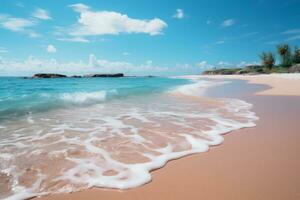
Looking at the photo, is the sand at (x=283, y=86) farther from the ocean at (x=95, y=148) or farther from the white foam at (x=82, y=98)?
the white foam at (x=82, y=98)

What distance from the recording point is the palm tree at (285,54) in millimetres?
72375

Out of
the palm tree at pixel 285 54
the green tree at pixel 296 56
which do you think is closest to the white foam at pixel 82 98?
the palm tree at pixel 285 54

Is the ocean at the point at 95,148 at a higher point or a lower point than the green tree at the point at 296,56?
lower

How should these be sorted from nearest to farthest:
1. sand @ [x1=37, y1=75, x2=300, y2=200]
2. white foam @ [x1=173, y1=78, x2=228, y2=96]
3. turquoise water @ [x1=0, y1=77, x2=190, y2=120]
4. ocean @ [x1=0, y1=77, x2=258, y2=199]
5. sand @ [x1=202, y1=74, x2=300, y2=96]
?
1. sand @ [x1=37, y1=75, x2=300, y2=200]
2. ocean @ [x1=0, y1=77, x2=258, y2=199]
3. turquoise water @ [x1=0, y1=77, x2=190, y2=120]
4. sand @ [x1=202, y1=74, x2=300, y2=96]
5. white foam @ [x1=173, y1=78, x2=228, y2=96]

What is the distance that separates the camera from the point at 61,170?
352 cm

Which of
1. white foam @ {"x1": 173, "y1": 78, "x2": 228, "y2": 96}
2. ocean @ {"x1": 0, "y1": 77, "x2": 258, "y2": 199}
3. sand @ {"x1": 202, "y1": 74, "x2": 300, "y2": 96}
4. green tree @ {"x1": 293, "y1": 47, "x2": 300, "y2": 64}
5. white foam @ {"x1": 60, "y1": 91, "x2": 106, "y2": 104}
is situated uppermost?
green tree @ {"x1": 293, "y1": 47, "x2": 300, "y2": 64}

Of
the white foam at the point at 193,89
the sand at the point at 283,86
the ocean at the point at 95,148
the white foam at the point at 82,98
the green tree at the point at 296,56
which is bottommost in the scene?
the ocean at the point at 95,148

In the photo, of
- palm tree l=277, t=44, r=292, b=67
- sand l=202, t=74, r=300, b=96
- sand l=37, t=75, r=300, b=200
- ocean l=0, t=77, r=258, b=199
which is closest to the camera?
sand l=37, t=75, r=300, b=200

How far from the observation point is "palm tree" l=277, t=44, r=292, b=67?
7238cm

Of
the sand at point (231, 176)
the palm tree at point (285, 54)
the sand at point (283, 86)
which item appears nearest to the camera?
the sand at point (231, 176)

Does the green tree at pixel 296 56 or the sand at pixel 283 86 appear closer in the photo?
the sand at pixel 283 86

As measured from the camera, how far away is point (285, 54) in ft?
242

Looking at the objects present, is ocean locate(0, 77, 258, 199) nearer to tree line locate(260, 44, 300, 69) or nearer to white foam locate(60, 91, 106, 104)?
white foam locate(60, 91, 106, 104)

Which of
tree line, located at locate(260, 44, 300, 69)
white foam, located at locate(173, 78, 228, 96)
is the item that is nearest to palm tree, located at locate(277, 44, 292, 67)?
tree line, located at locate(260, 44, 300, 69)
